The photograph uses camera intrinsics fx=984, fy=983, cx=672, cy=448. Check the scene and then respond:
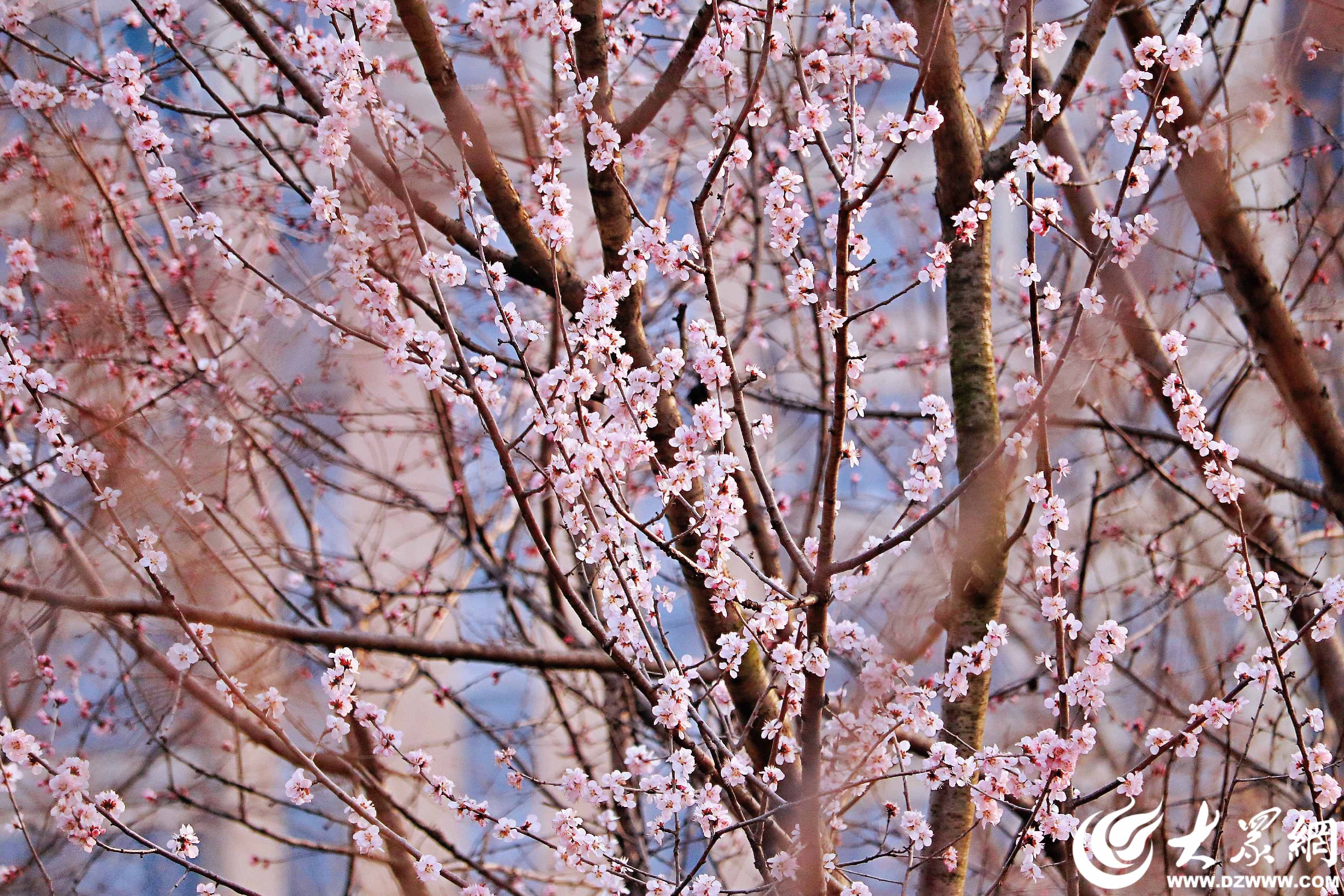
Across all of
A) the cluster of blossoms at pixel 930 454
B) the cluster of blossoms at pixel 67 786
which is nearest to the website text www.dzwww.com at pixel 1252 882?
the cluster of blossoms at pixel 930 454

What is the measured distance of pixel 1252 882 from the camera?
9.83 feet

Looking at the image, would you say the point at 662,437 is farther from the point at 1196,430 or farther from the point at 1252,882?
the point at 1252,882

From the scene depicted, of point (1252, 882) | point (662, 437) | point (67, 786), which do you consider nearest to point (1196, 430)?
point (662, 437)

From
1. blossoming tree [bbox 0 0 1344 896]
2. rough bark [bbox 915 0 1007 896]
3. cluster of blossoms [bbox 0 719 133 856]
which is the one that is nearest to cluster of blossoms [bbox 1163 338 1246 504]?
blossoming tree [bbox 0 0 1344 896]

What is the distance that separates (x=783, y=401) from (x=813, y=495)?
0.43m

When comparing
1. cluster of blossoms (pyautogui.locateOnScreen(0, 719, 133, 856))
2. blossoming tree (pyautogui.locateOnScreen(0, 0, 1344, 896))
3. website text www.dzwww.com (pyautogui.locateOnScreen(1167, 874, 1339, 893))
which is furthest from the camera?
website text www.dzwww.com (pyautogui.locateOnScreen(1167, 874, 1339, 893))

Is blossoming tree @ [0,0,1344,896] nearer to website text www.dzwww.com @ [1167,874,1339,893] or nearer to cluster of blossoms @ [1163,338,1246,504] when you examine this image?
cluster of blossoms @ [1163,338,1246,504]

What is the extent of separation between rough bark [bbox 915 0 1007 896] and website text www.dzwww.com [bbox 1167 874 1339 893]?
63cm

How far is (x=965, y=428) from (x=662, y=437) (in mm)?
872

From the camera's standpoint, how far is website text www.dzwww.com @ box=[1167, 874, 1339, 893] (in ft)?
7.98

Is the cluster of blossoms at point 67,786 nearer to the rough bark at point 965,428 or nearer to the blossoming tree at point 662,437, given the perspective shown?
the blossoming tree at point 662,437

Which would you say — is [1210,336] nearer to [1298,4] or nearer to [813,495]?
[1298,4]

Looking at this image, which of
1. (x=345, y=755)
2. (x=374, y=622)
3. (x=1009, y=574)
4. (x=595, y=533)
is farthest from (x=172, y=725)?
(x=1009, y=574)

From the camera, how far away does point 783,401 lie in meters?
3.85
